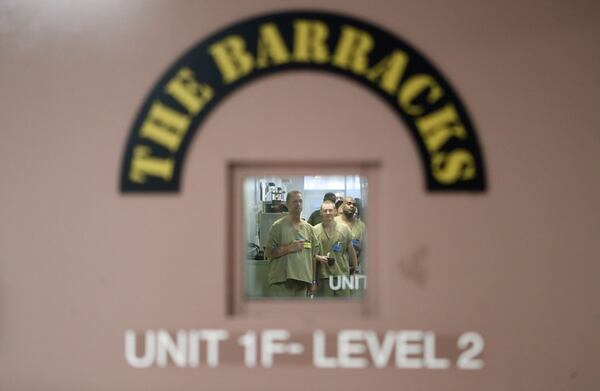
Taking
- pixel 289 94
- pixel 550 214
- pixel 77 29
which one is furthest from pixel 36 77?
pixel 550 214

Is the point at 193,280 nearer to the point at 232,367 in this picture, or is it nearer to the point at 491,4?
the point at 232,367

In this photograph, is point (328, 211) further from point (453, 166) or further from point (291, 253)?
point (453, 166)

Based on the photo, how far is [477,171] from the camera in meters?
2.50

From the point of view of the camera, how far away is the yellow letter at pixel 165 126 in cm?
252

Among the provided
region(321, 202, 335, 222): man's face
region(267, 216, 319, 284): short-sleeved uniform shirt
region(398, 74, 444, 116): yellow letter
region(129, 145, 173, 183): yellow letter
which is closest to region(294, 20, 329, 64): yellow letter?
region(398, 74, 444, 116): yellow letter

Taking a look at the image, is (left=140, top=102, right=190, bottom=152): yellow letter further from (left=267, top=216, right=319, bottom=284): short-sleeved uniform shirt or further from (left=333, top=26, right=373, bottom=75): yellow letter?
(left=267, top=216, right=319, bottom=284): short-sleeved uniform shirt

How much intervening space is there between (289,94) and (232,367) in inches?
56.4

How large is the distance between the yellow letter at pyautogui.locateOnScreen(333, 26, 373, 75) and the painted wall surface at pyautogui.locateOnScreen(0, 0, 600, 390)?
86 millimetres

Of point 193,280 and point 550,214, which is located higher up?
point 550,214

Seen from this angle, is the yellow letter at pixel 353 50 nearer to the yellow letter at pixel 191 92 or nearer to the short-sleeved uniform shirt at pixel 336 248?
the yellow letter at pixel 191 92

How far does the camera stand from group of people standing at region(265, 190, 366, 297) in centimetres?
471

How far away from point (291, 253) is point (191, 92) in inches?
98.0

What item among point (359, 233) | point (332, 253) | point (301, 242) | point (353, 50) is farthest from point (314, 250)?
point (353, 50)

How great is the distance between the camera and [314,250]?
16.5 feet
